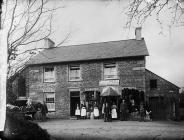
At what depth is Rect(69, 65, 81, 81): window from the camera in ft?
22.6

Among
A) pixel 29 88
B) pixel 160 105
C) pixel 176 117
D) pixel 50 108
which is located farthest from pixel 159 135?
pixel 29 88

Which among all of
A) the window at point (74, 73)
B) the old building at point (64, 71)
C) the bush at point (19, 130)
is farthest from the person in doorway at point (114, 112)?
the bush at point (19, 130)

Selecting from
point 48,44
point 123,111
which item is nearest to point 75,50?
point 48,44

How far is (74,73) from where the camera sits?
7398mm

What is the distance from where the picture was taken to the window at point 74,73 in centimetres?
688

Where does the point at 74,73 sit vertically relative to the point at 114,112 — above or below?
above

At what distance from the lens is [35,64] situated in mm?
5359

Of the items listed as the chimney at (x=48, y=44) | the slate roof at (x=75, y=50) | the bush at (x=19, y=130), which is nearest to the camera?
the bush at (x=19, y=130)

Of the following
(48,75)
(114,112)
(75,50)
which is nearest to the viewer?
(75,50)

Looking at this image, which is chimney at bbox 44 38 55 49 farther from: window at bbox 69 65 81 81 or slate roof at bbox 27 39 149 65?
window at bbox 69 65 81 81

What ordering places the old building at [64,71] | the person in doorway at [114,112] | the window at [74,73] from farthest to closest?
the person in doorway at [114,112], the window at [74,73], the old building at [64,71]

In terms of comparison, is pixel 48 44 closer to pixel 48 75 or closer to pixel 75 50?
pixel 75 50

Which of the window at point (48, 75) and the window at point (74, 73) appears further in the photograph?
the window at point (74, 73)

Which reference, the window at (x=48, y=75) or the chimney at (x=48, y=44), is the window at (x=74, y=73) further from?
the chimney at (x=48, y=44)
